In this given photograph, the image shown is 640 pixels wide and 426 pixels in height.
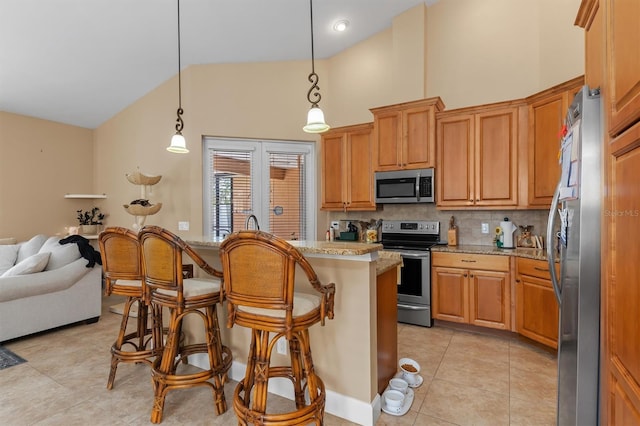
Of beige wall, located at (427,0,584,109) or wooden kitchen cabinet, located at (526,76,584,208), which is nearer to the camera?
wooden kitchen cabinet, located at (526,76,584,208)

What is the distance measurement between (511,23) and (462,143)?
55.4 inches

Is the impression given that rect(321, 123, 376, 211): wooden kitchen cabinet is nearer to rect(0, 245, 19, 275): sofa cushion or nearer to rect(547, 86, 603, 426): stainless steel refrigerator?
rect(547, 86, 603, 426): stainless steel refrigerator

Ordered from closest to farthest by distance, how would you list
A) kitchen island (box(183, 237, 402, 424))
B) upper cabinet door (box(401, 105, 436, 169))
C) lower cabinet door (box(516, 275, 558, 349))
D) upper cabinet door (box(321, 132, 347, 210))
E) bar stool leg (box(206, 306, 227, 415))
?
kitchen island (box(183, 237, 402, 424))
bar stool leg (box(206, 306, 227, 415))
lower cabinet door (box(516, 275, 558, 349))
upper cabinet door (box(401, 105, 436, 169))
upper cabinet door (box(321, 132, 347, 210))

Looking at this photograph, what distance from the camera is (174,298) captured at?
6.14 feet

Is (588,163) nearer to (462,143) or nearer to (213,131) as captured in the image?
(462,143)

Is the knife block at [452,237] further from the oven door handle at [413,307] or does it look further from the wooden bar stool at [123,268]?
the wooden bar stool at [123,268]

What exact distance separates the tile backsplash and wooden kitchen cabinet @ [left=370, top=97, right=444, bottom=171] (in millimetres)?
636

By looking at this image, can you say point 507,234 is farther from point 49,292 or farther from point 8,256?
point 8,256

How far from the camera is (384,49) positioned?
433 centimetres

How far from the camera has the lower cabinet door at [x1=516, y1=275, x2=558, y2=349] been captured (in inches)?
105

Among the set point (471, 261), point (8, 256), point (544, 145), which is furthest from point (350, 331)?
point (8, 256)

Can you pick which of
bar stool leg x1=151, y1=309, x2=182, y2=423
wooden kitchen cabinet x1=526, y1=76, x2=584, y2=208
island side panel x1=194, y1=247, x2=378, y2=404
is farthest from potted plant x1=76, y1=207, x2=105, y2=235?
wooden kitchen cabinet x1=526, y1=76, x2=584, y2=208

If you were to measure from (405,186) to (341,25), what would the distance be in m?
2.28

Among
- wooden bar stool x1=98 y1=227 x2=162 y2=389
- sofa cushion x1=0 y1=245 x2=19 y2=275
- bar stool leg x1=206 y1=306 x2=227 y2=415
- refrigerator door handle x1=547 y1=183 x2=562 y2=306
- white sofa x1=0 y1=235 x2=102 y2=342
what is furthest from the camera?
sofa cushion x1=0 y1=245 x2=19 y2=275
